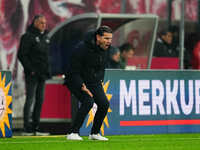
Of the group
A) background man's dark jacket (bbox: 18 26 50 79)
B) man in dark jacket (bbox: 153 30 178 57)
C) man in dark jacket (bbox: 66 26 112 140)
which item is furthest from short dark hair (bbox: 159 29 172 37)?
man in dark jacket (bbox: 66 26 112 140)

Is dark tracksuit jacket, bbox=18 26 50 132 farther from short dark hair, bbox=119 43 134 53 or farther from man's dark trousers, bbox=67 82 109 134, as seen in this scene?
man's dark trousers, bbox=67 82 109 134

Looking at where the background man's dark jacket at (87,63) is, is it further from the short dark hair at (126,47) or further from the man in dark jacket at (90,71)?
the short dark hair at (126,47)

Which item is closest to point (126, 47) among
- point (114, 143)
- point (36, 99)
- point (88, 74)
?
point (36, 99)

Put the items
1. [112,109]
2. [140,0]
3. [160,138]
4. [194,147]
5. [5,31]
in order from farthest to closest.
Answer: [140,0], [5,31], [112,109], [160,138], [194,147]

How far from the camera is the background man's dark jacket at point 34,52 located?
45.5 ft

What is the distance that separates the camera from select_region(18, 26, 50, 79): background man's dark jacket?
1386cm

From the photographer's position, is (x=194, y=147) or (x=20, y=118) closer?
(x=194, y=147)

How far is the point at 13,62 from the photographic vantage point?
1609 cm

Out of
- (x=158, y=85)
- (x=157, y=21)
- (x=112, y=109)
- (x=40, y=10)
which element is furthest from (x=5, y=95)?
(x=157, y=21)

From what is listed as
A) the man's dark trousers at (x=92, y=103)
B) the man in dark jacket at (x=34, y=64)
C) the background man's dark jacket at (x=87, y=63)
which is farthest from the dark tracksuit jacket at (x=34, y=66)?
the background man's dark jacket at (x=87, y=63)

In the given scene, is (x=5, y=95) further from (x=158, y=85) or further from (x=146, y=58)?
(x=146, y=58)

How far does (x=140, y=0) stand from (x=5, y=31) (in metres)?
3.39

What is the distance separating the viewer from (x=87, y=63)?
37.5 feet

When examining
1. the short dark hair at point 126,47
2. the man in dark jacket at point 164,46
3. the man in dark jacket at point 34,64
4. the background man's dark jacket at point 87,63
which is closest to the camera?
the background man's dark jacket at point 87,63
